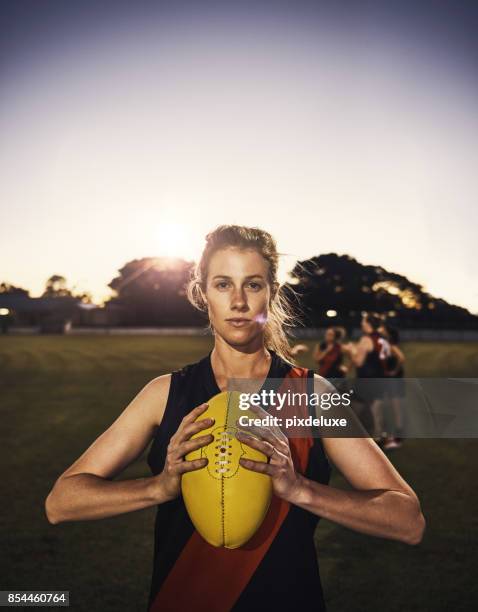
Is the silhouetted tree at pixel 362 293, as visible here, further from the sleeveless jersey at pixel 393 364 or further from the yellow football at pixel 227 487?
the yellow football at pixel 227 487

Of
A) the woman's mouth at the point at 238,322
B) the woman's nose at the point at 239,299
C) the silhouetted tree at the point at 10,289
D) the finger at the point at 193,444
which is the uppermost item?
the silhouetted tree at the point at 10,289

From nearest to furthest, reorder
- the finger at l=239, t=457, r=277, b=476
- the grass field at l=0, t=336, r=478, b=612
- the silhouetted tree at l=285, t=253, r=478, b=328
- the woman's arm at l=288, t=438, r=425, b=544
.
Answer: the finger at l=239, t=457, r=277, b=476, the woman's arm at l=288, t=438, r=425, b=544, the grass field at l=0, t=336, r=478, b=612, the silhouetted tree at l=285, t=253, r=478, b=328

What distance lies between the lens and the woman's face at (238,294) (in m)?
2.36

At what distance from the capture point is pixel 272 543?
7.15 ft


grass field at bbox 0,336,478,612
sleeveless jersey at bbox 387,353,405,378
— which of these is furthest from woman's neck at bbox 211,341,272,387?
sleeveless jersey at bbox 387,353,405,378

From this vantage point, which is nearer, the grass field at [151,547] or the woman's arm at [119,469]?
the woman's arm at [119,469]

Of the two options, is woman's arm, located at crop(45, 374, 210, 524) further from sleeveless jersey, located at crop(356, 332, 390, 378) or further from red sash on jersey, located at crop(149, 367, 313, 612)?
sleeveless jersey, located at crop(356, 332, 390, 378)

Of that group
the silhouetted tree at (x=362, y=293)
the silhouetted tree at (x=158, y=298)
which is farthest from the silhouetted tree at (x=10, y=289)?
the silhouetted tree at (x=362, y=293)

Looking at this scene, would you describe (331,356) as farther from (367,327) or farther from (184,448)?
(184,448)

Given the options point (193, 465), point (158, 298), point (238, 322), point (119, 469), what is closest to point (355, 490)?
point (193, 465)

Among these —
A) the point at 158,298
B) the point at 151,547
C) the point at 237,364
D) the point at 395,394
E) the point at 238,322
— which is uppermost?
the point at 158,298

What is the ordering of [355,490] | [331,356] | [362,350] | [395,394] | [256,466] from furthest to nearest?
[331,356]
[362,350]
[395,394]
[355,490]
[256,466]

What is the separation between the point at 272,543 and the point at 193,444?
2.06 feet

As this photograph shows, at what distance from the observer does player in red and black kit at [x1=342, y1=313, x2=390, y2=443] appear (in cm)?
984
